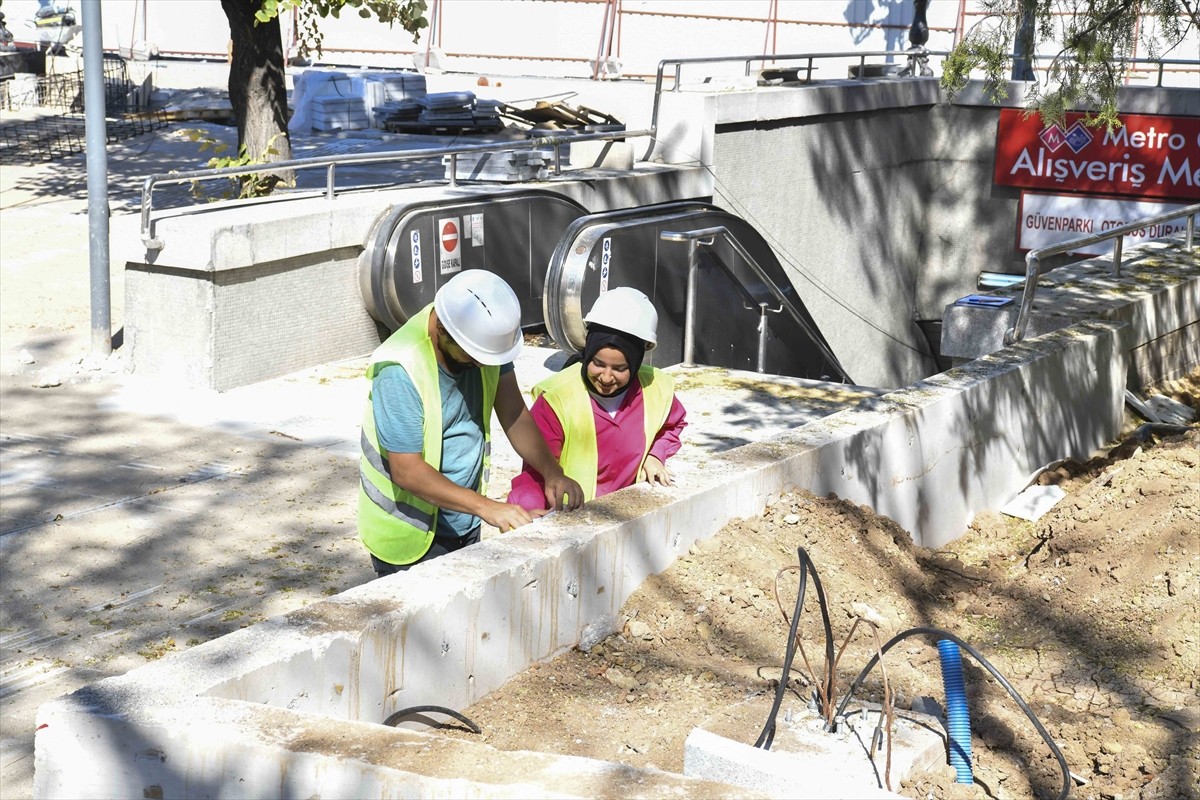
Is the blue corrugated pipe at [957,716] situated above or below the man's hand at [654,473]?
below

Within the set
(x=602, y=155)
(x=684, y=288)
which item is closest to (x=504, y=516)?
(x=684, y=288)

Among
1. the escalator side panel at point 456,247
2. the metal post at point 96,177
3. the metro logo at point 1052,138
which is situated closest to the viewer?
the metal post at point 96,177

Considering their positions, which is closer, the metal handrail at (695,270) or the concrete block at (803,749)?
the concrete block at (803,749)

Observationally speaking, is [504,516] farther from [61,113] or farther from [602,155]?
[61,113]

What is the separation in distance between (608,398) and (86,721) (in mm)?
2396

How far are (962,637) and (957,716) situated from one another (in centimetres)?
156

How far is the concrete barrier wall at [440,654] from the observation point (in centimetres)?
303

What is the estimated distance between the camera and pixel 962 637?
17.5 feet

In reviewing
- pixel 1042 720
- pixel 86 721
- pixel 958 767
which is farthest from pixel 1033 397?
pixel 86 721

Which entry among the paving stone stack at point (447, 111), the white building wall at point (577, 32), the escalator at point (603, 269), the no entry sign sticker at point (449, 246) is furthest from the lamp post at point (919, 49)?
the no entry sign sticker at point (449, 246)

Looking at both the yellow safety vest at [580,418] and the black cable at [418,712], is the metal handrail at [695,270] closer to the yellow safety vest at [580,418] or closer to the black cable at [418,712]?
the yellow safety vest at [580,418]

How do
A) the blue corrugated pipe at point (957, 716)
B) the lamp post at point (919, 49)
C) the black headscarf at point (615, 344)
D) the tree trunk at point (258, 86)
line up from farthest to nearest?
the lamp post at point (919, 49), the tree trunk at point (258, 86), the black headscarf at point (615, 344), the blue corrugated pipe at point (957, 716)

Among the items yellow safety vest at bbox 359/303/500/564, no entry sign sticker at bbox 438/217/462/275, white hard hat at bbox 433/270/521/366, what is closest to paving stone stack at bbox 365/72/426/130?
no entry sign sticker at bbox 438/217/462/275

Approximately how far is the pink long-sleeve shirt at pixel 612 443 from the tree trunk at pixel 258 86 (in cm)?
844
